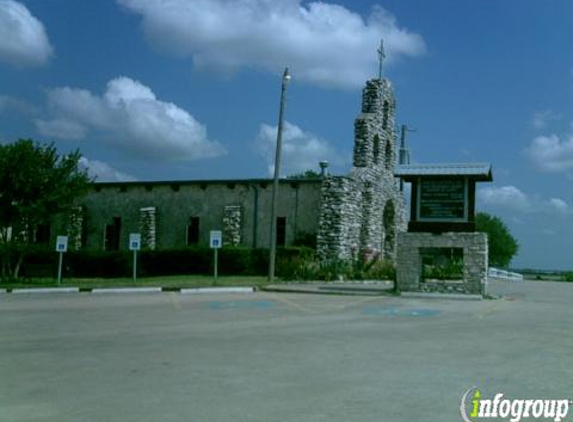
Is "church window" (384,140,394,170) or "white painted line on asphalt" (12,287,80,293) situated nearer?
"white painted line on asphalt" (12,287,80,293)

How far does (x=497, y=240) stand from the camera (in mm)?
83000

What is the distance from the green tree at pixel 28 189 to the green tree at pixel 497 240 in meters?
60.4

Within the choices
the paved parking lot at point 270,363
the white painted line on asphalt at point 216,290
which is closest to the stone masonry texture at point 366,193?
the white painted line on asphalt at point 216,290

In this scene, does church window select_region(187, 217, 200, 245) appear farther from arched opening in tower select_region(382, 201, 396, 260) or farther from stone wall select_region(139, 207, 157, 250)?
arched opening in tower select_region(382, 201, 396, 260)

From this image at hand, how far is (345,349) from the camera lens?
10.7 metres

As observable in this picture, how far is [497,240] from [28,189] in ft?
213

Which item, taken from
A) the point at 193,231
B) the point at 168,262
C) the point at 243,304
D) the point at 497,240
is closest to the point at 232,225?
the point at 193,231

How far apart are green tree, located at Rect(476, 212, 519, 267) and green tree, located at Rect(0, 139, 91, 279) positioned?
198 ft

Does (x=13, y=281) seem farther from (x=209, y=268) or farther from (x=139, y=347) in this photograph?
(x=139, y=347)

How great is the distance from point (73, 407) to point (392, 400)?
10.6 ft

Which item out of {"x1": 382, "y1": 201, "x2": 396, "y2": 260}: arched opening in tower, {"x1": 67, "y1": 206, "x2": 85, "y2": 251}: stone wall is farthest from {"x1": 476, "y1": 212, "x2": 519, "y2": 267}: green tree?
{"x1": 67, "y1": 206, "x2": 85, "y2": 251}: stone wall

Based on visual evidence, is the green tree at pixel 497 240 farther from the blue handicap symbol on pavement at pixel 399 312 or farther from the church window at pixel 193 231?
the blue handicap symbol on pavement at pixel 399 312

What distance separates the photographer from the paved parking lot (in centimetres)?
686

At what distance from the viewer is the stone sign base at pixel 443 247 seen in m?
24.0
